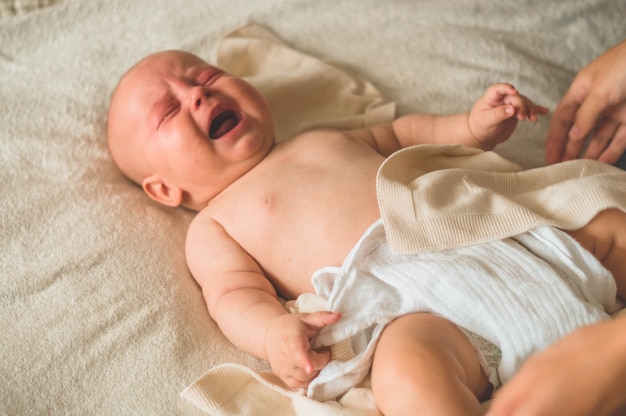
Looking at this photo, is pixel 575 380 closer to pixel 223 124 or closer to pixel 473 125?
pixel 473 125

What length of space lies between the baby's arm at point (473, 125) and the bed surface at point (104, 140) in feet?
0.57

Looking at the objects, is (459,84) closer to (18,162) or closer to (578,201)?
(578,201)

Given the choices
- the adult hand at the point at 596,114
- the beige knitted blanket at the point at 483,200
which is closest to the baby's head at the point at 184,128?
the beige knitted blanket at the point at 483,200

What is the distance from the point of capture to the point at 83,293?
3.51 feet

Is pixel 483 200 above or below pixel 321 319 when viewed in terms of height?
above

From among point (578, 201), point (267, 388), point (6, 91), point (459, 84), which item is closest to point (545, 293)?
point (578, 201)

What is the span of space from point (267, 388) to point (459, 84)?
919mm

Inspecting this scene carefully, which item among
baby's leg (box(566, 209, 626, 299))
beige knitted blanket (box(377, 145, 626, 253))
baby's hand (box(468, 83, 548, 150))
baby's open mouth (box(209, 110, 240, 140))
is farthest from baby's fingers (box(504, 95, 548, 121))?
baby's open mouth (box(209, 110, 240, 140))

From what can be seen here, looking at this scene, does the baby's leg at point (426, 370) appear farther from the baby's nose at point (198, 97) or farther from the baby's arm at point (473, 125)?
the baby's nose at point (198, 97)

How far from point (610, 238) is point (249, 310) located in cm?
58

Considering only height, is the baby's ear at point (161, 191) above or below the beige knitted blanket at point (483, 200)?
below

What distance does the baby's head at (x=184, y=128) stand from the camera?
121 centimetres

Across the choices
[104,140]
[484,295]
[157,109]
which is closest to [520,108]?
[484,295]

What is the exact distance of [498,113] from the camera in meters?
1.13
